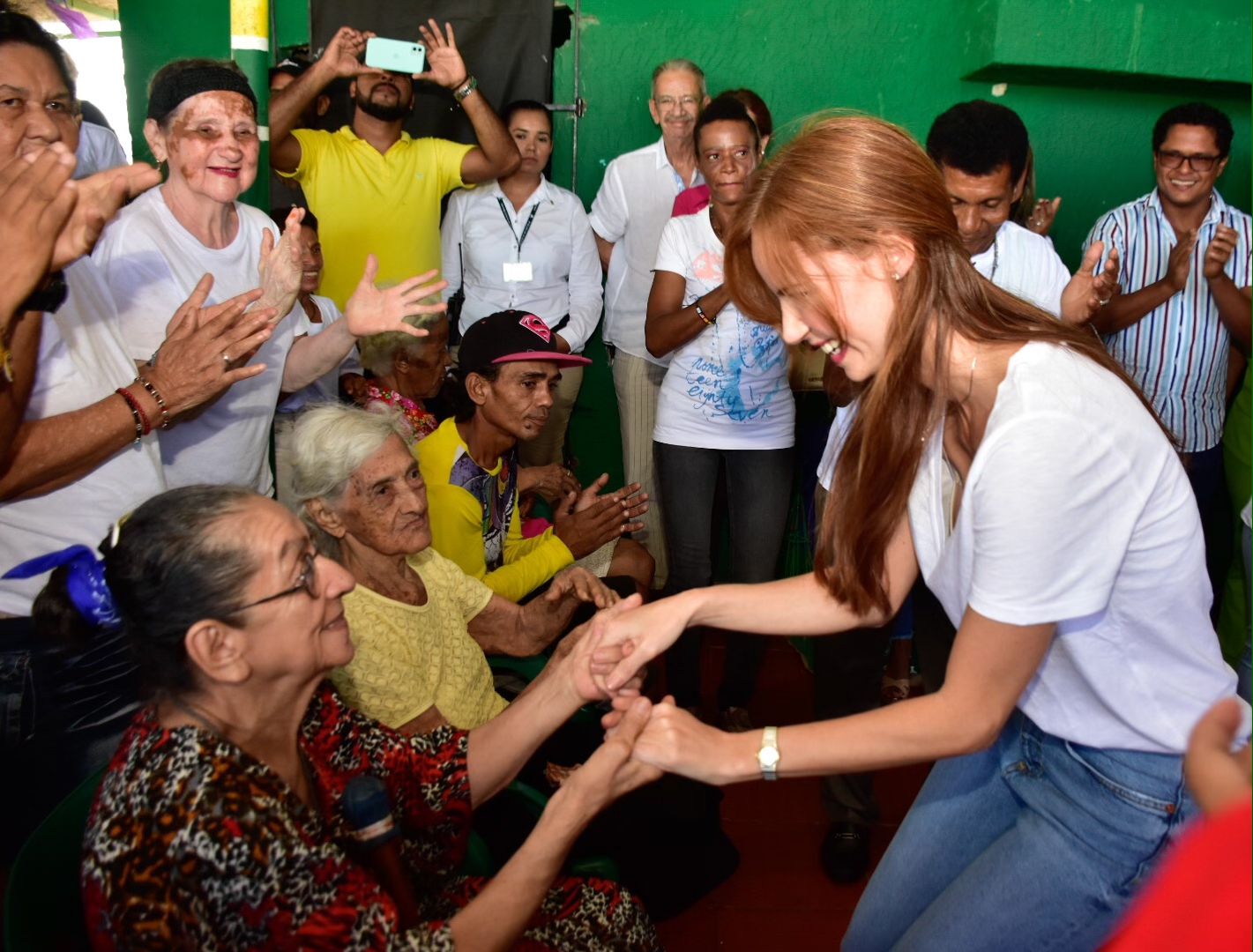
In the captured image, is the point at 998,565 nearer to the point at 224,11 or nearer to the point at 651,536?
the point at 651,536

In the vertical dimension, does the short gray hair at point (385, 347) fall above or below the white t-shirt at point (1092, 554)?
below

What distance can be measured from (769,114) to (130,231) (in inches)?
110

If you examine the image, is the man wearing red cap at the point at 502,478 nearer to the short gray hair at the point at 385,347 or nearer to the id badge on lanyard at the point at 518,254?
the short gray hair at the point at 385,347

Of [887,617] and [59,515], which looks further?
[59,515]

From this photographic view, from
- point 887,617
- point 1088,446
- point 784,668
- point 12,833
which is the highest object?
point 1088,446

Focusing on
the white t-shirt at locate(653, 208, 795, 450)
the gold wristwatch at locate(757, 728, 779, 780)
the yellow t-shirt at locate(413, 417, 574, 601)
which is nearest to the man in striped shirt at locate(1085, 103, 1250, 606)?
the white t-shirt at locate(653, 208, 795, 450)

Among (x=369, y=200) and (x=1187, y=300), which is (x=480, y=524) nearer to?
(x=369, y=200)

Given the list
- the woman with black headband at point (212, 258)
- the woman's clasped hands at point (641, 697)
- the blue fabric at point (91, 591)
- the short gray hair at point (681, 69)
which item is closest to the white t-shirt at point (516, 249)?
the short gray hair at point (681, 69)

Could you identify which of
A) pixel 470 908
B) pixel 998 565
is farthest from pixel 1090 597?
pixel 470 908

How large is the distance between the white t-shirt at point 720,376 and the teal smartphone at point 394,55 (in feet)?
4.40

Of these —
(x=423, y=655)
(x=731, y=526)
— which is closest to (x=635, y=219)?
(x=731, y=526)

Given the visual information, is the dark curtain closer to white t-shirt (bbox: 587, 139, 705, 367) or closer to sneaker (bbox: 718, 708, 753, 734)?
white t-shirt (bbox: 587, 139, 705, 367)

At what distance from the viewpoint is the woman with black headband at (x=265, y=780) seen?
4.51 ft

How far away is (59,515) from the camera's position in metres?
2.07
